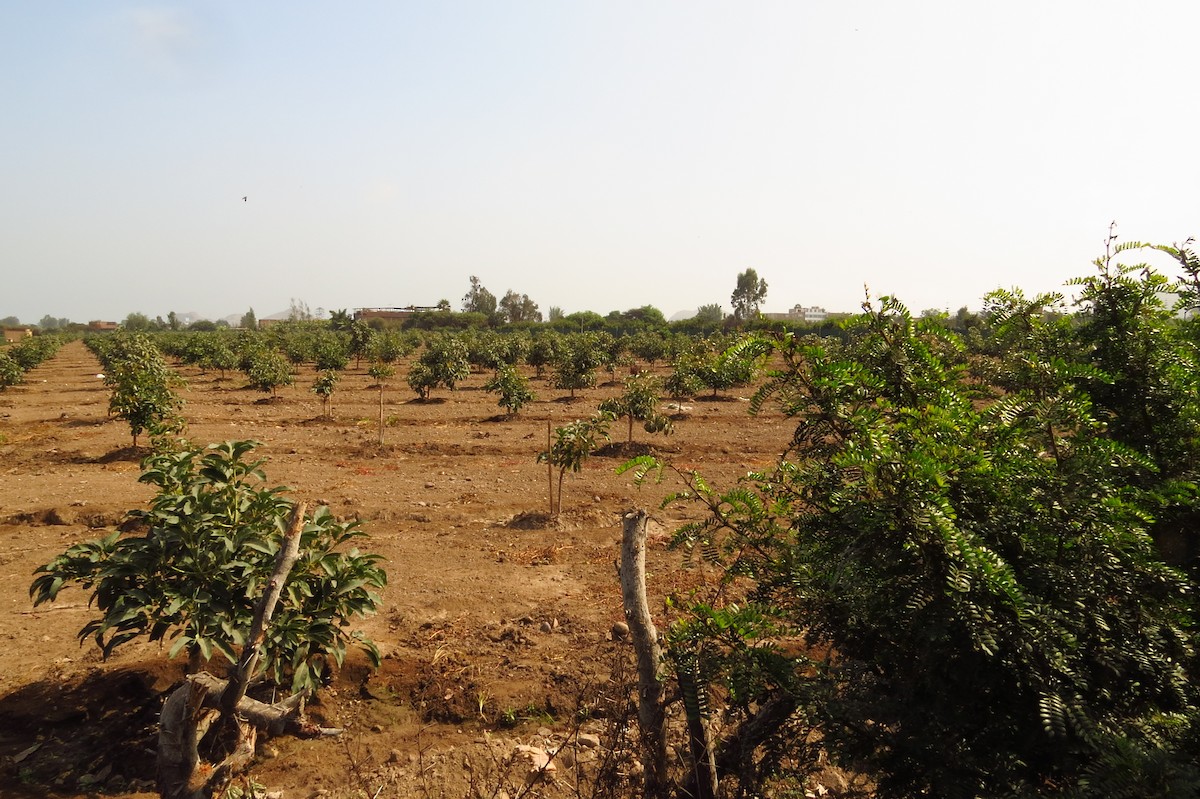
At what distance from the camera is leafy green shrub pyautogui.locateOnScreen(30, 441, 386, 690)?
368cm

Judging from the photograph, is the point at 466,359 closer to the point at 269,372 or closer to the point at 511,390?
the point at 269,372

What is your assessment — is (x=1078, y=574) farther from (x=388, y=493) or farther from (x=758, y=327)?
(x=388, y=493)

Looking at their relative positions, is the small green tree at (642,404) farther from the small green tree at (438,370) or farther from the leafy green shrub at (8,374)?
the leafy green shrub at (8,374)

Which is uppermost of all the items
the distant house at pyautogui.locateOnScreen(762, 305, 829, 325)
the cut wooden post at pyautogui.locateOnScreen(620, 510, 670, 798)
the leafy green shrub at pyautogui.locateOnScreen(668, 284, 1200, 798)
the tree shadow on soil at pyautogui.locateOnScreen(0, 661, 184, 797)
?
the distant house at pyautogui.locateOnScreen(762, 305, 829, 325)

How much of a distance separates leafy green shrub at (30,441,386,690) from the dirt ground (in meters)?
0.83

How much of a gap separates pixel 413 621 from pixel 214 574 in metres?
2.61

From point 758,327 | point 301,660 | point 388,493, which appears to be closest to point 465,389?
point 388,493

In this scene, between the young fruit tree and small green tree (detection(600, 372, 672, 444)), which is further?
small green tree (detection(600, 372, 672, 444))

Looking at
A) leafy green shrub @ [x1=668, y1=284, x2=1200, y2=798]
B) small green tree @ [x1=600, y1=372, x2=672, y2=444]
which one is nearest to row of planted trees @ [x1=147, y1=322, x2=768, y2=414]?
small green tree @ [x1=600, y1=372, x2=672, y2=444]

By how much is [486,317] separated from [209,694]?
8165 cm

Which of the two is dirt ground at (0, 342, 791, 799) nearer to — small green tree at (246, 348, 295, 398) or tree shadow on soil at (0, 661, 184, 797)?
tree shadow on soil at (0, 661, 184, 797)

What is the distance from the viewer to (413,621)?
20.1 feet

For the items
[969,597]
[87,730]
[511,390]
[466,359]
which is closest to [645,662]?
[969,597]

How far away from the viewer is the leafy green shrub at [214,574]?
368cm
